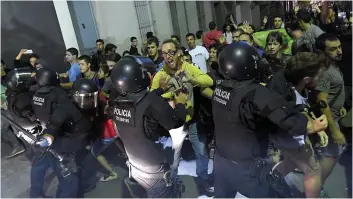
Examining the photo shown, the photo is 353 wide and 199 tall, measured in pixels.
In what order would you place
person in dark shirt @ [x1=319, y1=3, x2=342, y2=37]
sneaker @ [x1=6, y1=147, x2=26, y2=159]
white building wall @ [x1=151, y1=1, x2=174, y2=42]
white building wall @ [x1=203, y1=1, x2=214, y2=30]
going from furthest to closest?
white building wall @ [x1=203, y1=1, x2=214, y2=30]
white building wall @ [x1=151, y1=1, x2=174, y2=42]
sneaker @ [x1=6, y1=147, x2=26, y2=159]
person in dark shirt @ [x1=319, y1=3, x2=342, y2=37]

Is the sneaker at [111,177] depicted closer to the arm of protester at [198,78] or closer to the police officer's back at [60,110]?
the police officer's back at [60,110]

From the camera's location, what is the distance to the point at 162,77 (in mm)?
3082

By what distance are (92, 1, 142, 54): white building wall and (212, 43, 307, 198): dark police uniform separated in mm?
7573

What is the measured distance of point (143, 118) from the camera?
2.20m

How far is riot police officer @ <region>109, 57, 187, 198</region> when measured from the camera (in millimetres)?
2195

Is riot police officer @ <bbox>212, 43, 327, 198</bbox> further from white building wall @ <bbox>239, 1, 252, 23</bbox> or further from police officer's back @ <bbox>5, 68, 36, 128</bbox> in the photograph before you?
white building wall @ <bbox>239, 1, 252, 23</bbox>

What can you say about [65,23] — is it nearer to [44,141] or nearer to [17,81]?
[17,81]

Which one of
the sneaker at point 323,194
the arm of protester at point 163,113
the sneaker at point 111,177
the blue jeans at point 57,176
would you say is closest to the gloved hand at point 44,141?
the blue jeans at point 57,176

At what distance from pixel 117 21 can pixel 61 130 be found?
6.95 m

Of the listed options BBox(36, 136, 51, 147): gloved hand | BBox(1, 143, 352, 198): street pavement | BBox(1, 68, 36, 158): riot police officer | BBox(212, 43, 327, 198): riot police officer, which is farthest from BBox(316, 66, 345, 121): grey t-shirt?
BBox(1, 68, 36, 158): riot police officer

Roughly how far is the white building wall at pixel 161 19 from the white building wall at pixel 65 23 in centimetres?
378

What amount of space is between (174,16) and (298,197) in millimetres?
10722

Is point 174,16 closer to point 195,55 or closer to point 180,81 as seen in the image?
point 195,55

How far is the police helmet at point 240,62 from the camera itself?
2100mm
